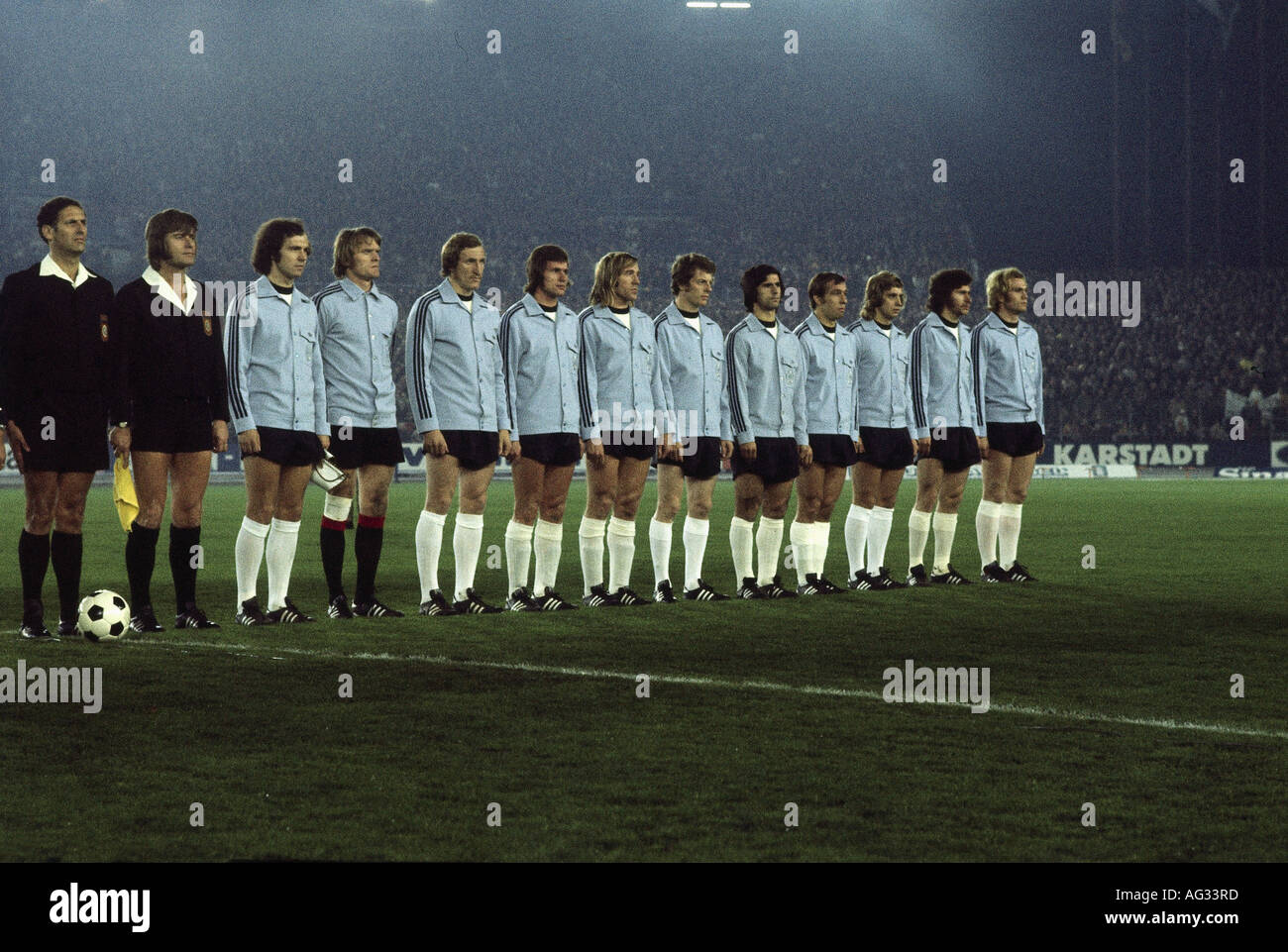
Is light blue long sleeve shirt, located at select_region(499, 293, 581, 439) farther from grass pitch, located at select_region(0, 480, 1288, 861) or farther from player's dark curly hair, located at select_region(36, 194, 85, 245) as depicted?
player's dark curly hair, located at select_region(36, 194, 85, 245)

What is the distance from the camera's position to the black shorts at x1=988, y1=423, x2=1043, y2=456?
1147cm

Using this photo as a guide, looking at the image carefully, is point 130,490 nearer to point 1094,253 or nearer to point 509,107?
point 1094,253

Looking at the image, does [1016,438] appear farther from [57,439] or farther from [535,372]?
[57,439]

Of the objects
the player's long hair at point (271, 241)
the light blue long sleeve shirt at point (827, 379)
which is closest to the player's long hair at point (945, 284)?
the light blue long sleeve shirt at point (827, 379)

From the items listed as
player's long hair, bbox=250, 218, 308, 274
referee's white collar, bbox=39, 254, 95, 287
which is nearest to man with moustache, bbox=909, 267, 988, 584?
player's long hair, bbox=250, 218, 308, 274

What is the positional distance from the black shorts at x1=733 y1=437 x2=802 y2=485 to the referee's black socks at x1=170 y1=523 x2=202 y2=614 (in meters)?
3.49

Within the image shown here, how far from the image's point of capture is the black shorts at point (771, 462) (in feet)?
34.1

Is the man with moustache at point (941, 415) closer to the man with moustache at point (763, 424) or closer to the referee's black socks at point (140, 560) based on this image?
the man with moustache at point (763, 424)

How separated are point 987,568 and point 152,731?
7153 millimetres

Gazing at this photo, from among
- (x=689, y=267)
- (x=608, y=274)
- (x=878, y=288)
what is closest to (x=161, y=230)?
(x=608, y=274)

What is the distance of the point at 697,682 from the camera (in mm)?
6988

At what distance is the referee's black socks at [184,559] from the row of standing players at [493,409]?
0.02 metres

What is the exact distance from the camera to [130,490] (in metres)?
8.57
